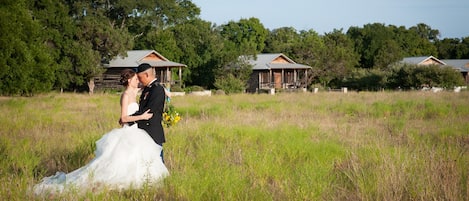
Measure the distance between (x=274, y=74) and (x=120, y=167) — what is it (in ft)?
150

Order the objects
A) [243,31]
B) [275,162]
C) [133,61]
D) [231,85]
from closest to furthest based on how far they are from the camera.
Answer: [275,162]
[231,85]
[133,61]
[243,31]

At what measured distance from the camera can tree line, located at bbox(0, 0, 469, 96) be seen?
29.9m

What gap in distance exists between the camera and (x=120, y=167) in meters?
5.80

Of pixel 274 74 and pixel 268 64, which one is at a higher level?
pixel 268 64

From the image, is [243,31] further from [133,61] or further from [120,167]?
[120,167]

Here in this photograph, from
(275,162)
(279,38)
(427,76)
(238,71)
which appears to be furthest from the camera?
(279,38)

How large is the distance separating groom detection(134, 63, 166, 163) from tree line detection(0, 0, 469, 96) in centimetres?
2449

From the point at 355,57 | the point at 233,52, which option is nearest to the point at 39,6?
the point at 233,52

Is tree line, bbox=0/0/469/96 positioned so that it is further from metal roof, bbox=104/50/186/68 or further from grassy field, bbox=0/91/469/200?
grassy field, bbox=0/91/469/200

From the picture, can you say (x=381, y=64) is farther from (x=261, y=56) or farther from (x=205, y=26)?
(x=205, y=26)

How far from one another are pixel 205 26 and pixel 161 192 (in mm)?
58359

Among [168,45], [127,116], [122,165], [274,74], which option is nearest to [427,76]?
[274,74]

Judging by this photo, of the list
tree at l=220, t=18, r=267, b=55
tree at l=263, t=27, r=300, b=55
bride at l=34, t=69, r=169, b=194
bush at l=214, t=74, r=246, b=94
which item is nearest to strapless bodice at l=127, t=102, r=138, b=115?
bride at l=34, t=69, r=169, b=194

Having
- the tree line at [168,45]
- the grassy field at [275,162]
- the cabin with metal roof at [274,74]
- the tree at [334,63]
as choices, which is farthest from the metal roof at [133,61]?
the grassy field at [275,162]
